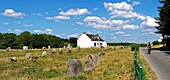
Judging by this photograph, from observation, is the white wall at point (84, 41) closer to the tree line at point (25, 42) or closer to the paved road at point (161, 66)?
the tree line at point (25, 42)

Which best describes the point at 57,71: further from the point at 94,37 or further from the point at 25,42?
the point at 94,37

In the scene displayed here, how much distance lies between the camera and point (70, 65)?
18719mm

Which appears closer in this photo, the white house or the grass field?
the grass field

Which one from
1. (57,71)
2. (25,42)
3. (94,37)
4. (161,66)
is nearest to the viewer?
(161,66)

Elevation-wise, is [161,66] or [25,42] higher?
Result: [25,42]

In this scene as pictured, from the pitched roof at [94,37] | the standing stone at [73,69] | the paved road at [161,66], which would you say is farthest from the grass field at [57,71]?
the pitched roof at [94,37]

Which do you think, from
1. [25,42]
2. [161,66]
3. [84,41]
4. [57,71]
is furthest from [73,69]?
[25,42]

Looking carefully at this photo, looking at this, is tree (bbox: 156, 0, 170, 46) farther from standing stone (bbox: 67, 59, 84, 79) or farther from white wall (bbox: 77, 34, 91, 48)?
standing stone (bbox: 67, 59, 84, 79)

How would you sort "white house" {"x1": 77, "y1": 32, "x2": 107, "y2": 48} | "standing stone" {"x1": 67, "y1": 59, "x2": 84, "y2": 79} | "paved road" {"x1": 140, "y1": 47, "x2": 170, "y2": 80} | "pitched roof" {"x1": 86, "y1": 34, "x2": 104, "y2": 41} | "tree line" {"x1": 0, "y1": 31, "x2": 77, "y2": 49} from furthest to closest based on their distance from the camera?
"pitched roof" {"x1": 86, "y1": 34, "x2": 104, "y2": 41} < "white house" {"x1": 77, "y1": 32, "x2": 107, "y2": 48} < "tree line" {"x1": 0, "y1": 31, "x2": 77, "y2": 49} < "standing stone" {"x1": 67, "y1": 59, "x2": 84, "y2": 79} < "paved road" {"x1": 140, "y1": 47, "x2": 170, "y2": 80}

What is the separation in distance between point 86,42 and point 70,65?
9836cm

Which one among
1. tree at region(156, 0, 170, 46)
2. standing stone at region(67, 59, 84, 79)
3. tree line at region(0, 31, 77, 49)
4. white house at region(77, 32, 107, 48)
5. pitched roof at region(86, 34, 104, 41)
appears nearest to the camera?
standing stone at region(67, 59, 84, 79)

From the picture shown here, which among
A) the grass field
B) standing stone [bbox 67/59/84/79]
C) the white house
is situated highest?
the white house

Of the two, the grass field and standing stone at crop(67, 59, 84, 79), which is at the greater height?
standing stone at crop(67, 59, 84, 79)

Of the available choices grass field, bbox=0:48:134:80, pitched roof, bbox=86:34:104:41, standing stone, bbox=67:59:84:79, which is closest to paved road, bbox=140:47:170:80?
grass field, bbox=0:48:134:80
